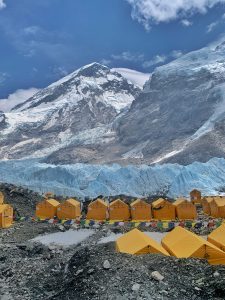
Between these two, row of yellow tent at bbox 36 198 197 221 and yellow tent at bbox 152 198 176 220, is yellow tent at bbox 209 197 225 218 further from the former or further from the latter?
yellow tent at bbox 152 198 176 220

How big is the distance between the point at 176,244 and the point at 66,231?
1602 centimetres

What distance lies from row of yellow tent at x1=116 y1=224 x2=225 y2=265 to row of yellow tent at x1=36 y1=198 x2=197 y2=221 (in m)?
16.9

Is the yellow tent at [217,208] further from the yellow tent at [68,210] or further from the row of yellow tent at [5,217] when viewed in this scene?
the row of yellow tent at [5,217]

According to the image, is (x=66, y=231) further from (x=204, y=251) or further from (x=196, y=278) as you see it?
(x=196, y=278)

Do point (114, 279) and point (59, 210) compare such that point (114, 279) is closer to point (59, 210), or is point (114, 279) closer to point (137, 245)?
point (137, 245)

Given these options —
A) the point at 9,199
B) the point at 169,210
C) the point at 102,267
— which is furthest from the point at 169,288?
the point at 9,199

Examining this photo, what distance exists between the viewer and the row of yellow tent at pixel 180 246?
1925 cm

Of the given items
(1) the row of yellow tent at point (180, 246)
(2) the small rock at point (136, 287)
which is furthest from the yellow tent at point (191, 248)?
(2) the small rock at point (136, 287)

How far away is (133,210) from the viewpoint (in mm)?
39781

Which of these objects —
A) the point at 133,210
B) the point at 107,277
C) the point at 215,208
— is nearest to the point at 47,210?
the point at 133,210

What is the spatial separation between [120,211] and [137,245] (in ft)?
64.4

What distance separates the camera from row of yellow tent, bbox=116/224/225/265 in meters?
19.2

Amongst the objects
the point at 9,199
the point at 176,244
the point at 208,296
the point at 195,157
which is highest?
the point at 195,157

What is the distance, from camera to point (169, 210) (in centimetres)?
4003
